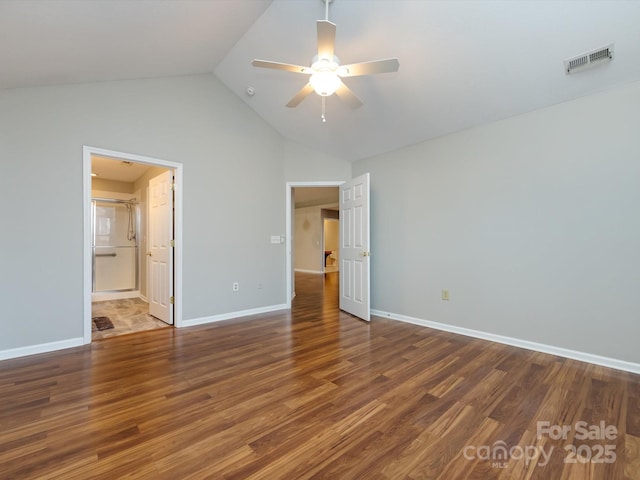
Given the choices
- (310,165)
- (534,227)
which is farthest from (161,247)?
(534,227)

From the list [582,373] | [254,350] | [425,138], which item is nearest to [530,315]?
[582,373]

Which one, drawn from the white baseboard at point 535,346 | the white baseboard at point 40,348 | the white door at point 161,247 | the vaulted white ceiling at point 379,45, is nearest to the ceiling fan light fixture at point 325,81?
the vaulted white ceiling at point 379,45

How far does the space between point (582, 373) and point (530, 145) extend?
2148 mm

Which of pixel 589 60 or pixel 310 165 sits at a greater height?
pixel 589 60

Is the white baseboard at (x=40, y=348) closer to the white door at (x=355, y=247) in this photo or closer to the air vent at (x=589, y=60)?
the white door at (x=355, y=247)

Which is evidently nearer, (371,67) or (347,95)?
(371,67)

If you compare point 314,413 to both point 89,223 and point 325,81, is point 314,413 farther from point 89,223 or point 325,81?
point 89,223

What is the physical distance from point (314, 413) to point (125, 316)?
12.7 ft

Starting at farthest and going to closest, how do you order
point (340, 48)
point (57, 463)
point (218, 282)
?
point (218, 282) → point (340, 48) → point (57, 463)

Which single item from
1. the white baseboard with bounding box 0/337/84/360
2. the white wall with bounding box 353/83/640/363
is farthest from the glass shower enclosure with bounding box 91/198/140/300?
the white wall with bounding box 353/83/640/363

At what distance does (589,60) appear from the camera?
7.82 feet

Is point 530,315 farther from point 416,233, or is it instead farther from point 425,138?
point 425,138

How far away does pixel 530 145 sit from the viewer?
117 inches

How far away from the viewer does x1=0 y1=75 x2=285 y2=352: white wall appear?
2734mm
